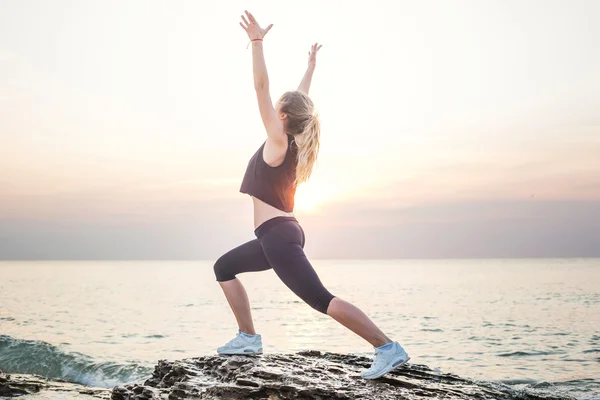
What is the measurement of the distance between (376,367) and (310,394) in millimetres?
768

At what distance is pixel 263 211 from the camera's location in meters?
6.21

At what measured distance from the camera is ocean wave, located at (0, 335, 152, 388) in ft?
48.9

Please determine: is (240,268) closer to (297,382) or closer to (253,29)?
(297,382)

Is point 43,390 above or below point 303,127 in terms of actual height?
below

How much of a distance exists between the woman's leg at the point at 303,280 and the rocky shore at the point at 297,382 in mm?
502

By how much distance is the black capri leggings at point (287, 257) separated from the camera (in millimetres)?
5832

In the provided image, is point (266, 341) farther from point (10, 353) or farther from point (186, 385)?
point (186, 385)

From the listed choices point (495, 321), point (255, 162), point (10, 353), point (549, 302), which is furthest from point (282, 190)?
point (549, 302)

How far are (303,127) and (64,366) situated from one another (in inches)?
523

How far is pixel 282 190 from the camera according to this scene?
6168 millimetres

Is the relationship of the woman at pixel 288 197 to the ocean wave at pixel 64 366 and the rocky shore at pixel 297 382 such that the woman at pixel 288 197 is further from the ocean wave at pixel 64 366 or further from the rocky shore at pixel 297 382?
the ocean wave at pixel 64 366

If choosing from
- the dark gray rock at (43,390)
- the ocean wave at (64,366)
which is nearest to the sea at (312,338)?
the ocean wave at (64,366)

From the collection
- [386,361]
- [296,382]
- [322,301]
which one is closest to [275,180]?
[322,301]

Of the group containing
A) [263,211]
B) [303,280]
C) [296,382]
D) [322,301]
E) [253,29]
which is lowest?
[296,382]
